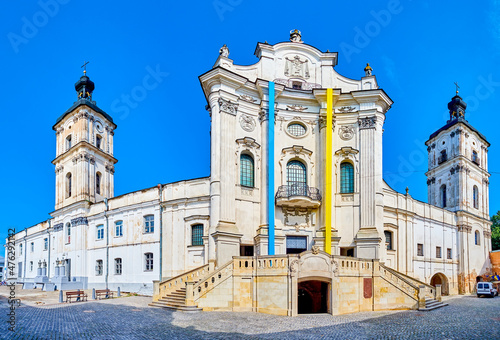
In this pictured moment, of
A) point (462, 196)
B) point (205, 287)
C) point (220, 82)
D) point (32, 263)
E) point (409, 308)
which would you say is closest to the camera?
point (205, 287)

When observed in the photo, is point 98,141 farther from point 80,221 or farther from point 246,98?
point 246,98

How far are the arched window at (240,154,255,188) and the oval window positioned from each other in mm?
3766

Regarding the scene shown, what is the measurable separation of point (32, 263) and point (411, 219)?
146 ft

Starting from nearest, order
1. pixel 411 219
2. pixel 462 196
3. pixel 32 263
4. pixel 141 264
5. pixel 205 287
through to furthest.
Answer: pixel 205 287
pixel 141 264
pixel 411 219
pixel 462 196
pixel 32 263

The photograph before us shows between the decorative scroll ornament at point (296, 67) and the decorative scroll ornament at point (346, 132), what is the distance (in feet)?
15.7

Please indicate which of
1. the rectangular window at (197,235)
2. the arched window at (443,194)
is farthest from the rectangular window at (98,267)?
the arched window at (443,194)

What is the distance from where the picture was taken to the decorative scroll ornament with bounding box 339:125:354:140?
3244 cm

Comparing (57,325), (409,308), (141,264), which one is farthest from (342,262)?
(141,264)

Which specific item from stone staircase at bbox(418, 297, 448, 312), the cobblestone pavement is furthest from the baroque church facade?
the cobblestone pavement

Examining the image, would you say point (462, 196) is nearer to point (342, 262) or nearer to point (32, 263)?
point (342, 262)

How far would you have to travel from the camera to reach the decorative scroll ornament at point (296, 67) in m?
33.2

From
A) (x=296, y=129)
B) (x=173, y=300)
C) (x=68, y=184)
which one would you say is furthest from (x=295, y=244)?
(x=68, y=184)

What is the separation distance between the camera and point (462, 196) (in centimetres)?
4450

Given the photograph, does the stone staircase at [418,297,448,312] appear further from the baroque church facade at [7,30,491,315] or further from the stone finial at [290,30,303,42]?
the stone finial at [290,30,303,42]
